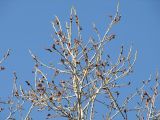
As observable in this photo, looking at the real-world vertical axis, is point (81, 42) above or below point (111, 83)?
above

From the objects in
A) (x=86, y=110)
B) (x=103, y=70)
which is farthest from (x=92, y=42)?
(x=86, y=110)

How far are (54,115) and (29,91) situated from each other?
64 centimetres

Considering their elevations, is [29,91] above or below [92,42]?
below

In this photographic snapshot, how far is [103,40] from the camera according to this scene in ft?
19.2

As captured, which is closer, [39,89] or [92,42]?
[39,89]

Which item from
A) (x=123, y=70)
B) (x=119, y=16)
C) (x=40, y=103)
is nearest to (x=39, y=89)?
(x=40, y=103)

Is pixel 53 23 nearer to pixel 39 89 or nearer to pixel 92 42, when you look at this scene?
pixel 92 42

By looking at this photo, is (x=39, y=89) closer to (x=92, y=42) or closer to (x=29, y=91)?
(x=29, y=91)

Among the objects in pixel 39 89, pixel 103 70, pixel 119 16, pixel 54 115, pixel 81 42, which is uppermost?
pixel 119 16

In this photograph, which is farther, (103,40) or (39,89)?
(103,40)

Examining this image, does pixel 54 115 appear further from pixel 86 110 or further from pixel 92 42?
pixel 92 42

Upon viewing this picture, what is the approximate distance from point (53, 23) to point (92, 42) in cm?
83

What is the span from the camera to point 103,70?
5.67 m

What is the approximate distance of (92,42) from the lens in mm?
5910
